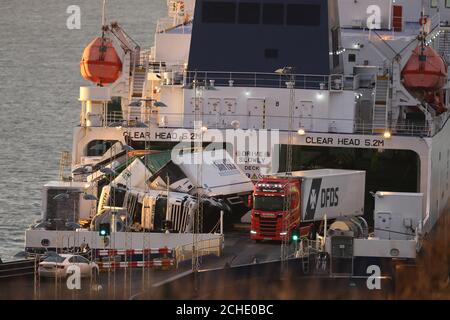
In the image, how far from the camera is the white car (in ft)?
146

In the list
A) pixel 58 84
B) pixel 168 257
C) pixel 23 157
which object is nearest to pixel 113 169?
pixel 168 257

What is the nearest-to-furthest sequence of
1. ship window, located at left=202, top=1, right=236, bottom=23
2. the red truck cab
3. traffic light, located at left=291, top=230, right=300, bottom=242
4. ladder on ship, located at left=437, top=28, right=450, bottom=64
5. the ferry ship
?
traffic light, located at left=291, top=230, right=300, bottom=242
the red truck cab
the ferry ship
ship window, located at left=202, top=1, right=236, bottom=23
ladder on ship, located at left=437, top=28, right=450, bottom=64

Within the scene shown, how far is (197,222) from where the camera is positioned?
48812 mm

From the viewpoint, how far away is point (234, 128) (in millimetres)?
54500

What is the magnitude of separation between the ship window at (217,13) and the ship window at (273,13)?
3.23 ft

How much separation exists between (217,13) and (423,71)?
635 centimetres

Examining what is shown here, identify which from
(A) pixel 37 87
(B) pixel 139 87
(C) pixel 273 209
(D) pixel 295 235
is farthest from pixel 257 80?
(A) pixel 37 87

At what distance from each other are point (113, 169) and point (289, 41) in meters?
7.57

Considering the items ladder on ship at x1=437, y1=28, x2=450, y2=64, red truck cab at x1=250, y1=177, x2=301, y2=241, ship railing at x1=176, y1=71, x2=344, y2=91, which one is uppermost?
ladder on ship at x1=437, y1=28, x2=450, y2=64

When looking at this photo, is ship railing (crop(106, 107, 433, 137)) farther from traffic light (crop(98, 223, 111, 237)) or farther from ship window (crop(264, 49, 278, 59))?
traffic light (crop(98, 223, 111, 237))

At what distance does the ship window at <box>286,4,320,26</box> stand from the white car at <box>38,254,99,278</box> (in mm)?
14001

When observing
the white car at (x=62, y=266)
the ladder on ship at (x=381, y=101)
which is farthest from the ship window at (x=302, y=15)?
the white car at (x=62, y=266)

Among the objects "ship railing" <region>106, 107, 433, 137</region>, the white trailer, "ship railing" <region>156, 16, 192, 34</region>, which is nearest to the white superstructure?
"ship railing" <region>106, 107, 433, 137</region>

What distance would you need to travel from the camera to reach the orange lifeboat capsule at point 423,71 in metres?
57.3
